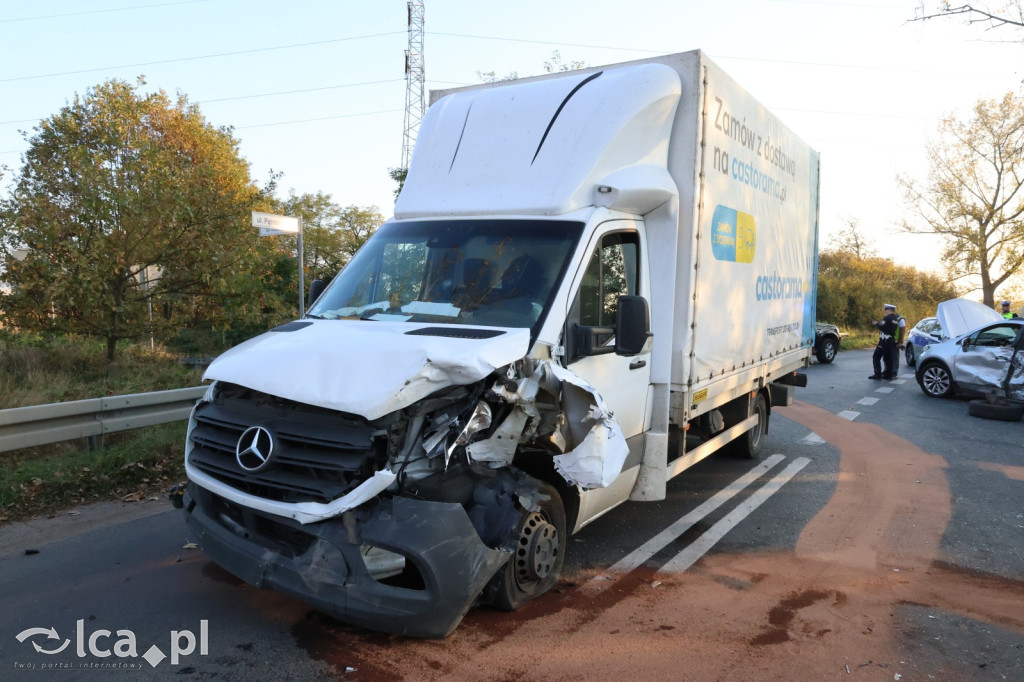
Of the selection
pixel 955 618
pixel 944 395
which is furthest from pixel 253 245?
pixel 944 395

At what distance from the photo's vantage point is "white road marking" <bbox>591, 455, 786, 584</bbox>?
510cm

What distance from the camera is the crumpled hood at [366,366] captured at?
11.1 feet

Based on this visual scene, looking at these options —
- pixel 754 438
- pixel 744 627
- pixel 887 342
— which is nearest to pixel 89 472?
pixel 744 627

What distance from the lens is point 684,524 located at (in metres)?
6.02

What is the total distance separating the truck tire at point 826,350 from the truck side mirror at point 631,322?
723 inches

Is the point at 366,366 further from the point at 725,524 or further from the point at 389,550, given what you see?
the point at 725,524

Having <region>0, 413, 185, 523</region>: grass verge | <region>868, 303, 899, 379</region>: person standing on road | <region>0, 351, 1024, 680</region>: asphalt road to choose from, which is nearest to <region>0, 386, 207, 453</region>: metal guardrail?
<region>0, 413, 185, 523</region>: grass verge

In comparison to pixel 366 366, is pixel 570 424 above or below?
below

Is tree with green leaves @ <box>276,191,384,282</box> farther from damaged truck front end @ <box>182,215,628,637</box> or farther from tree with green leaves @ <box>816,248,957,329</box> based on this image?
damaged truck front end @ <box>182,215,628,637</box>

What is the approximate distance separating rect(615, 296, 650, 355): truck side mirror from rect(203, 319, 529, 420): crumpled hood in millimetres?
633

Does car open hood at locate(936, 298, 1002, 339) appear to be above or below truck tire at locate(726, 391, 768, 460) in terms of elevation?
above

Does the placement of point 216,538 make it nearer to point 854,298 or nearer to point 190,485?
point 190,485

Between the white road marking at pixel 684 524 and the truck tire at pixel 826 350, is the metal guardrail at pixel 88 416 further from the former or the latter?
the truck tire at pixel 826 350

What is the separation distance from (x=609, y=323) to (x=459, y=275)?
41.1 inches
